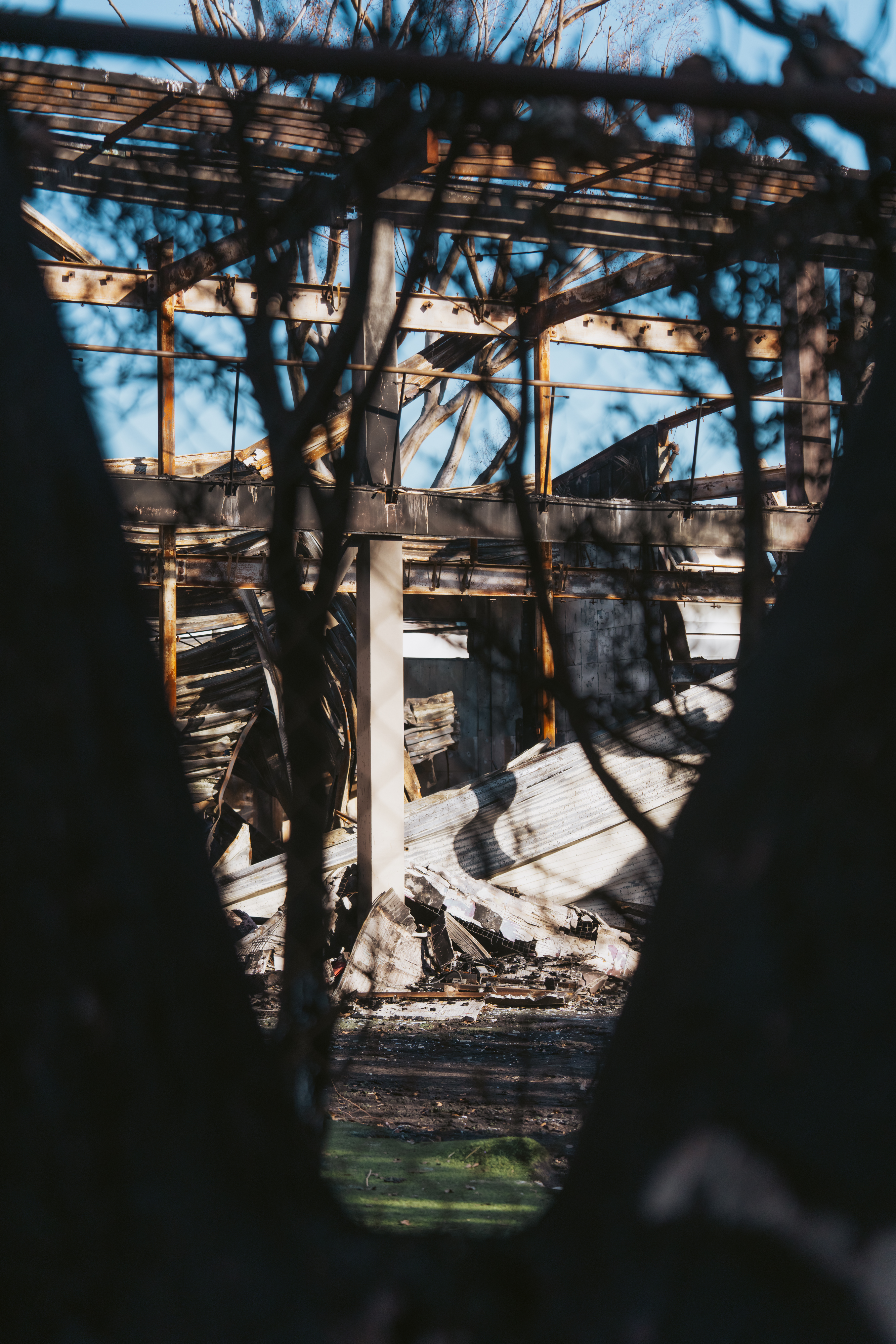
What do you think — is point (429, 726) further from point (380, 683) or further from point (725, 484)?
point (380, 683)

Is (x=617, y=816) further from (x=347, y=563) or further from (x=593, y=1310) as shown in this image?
(x=593, y=1310)

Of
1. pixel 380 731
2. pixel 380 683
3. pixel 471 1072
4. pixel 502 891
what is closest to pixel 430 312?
pixel 380 683

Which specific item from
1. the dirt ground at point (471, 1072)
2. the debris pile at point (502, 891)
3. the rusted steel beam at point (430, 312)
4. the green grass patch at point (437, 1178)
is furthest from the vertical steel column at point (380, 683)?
the green grass patch at point (437, 1178)

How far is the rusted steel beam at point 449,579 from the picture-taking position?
28.2 ft

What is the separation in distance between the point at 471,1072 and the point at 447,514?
14.6ft

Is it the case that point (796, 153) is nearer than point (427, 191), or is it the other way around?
point (796, 153)

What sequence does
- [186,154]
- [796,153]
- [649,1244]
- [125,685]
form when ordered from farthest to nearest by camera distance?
[796,153] → [186,154] → [125,685] → [649,1244]

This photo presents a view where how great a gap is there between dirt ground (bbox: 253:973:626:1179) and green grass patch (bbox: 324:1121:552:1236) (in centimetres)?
17

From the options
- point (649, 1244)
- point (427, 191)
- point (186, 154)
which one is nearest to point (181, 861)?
point (649, 1244)

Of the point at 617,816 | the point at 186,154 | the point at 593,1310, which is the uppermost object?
the point at 186,154

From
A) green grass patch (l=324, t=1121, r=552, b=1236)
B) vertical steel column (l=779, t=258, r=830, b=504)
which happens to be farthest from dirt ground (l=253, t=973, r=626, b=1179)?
vertical steel column (l=779, t=258, r=830, b=504)

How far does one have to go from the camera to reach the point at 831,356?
2.05m

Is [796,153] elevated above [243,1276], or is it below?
above

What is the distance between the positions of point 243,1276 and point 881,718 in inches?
28.3
